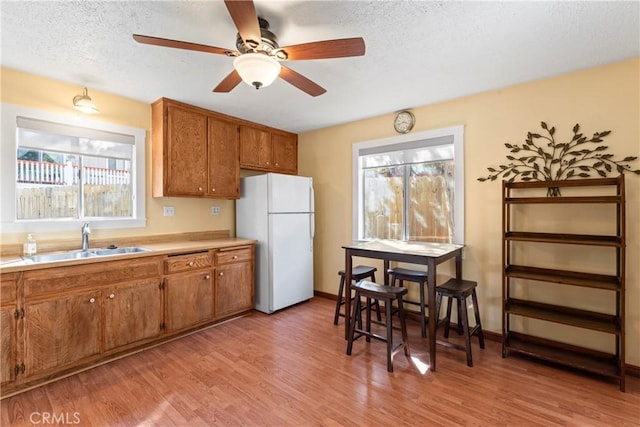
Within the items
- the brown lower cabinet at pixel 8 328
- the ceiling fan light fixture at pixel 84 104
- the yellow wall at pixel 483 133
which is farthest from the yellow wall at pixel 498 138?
the brown lower cabinet at pixel 8 328

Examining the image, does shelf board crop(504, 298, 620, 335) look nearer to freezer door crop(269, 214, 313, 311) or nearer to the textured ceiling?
the textured ceiling

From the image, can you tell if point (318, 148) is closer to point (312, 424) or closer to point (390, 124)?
point (390, 124)

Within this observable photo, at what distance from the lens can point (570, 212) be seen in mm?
2561

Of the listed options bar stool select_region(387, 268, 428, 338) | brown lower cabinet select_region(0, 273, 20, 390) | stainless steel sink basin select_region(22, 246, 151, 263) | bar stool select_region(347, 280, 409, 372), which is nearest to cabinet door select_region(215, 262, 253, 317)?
stainless steel sink basin select_region(22, 246, 151, 263)

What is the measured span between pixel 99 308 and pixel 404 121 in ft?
11.5

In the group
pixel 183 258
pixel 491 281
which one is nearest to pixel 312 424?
pixel 183 258

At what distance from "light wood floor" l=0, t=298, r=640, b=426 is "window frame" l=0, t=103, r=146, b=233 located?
1290mm

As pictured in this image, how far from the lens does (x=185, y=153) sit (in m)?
3.31

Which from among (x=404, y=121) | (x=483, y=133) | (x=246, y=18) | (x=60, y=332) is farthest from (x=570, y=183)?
(x=60, y=332)

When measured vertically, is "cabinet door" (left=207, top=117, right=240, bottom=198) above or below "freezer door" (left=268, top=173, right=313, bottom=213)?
above

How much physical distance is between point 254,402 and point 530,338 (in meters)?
2.46

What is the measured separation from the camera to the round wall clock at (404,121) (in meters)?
3.47

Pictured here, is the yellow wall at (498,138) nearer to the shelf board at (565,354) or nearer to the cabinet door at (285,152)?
the shelf board at (565,354)

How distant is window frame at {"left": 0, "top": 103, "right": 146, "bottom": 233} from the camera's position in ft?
8.09
